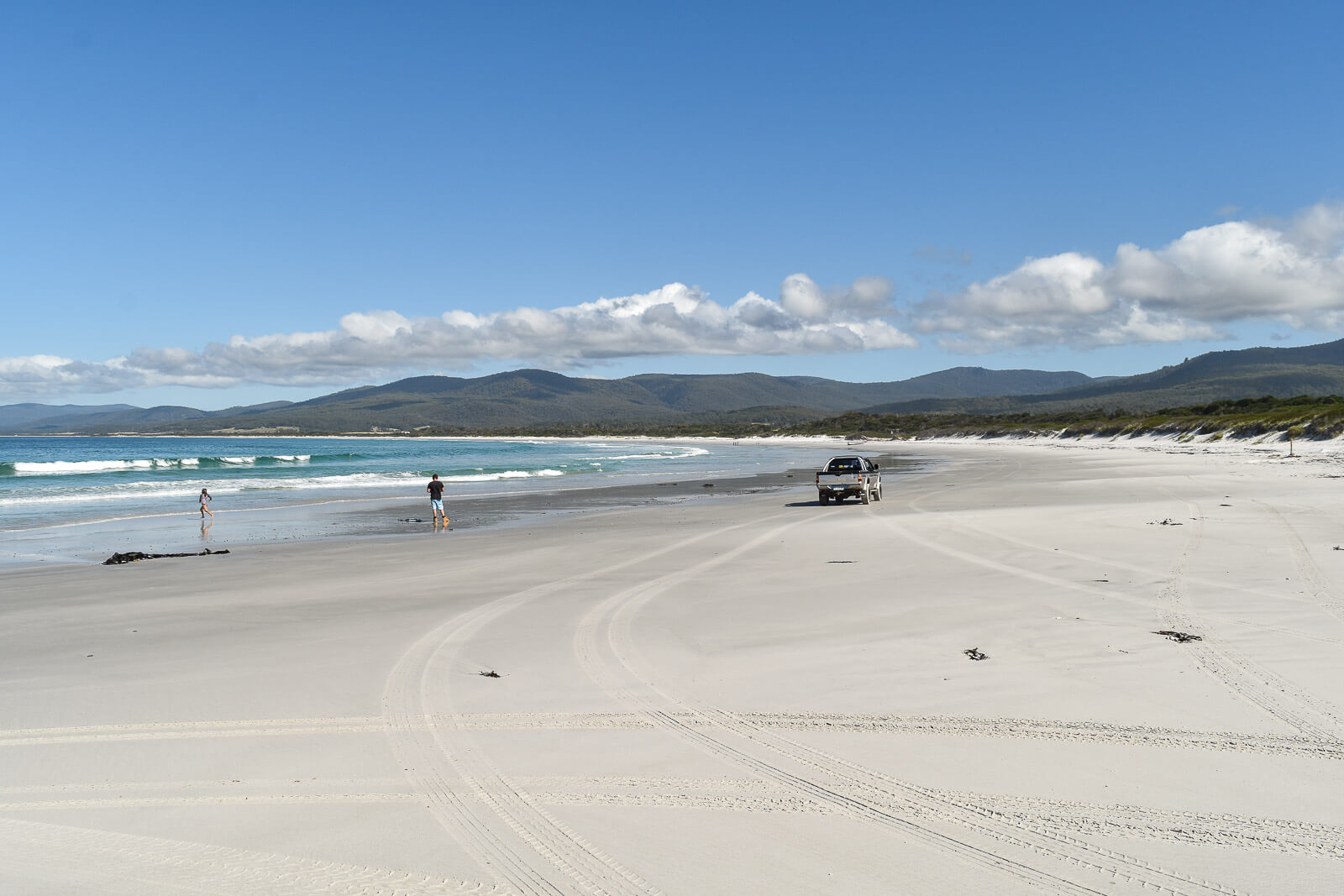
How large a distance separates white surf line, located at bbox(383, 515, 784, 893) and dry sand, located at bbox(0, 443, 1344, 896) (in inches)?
1.0

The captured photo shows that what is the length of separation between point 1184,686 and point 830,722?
319cm

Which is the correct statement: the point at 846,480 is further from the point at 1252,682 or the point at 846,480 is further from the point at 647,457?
the point at 647,457

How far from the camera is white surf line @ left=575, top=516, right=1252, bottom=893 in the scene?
4223mm

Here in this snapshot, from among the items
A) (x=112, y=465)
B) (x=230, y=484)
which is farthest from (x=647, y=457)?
(x=112, y=465)

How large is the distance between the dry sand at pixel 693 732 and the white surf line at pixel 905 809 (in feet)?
0.08

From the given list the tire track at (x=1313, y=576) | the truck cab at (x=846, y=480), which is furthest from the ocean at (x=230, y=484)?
the tire track at (x=1313, y=576)

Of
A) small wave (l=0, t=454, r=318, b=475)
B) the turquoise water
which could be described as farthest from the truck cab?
small wave (l=0, t=454, r=318, b=475)

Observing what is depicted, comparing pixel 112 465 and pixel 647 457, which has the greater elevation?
pixel 112 465

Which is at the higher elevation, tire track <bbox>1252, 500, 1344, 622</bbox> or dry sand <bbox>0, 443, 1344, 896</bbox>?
tire track <bbox>1252, 500, 1344, 622</bbox>

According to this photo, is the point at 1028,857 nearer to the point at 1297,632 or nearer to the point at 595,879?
the point at 595,879

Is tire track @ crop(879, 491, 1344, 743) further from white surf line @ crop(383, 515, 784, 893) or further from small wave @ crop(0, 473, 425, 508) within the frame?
small wave @ crop(0, 473, 425, 508)

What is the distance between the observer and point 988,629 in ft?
30.9

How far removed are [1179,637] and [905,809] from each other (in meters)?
5.37

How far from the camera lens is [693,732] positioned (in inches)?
252
